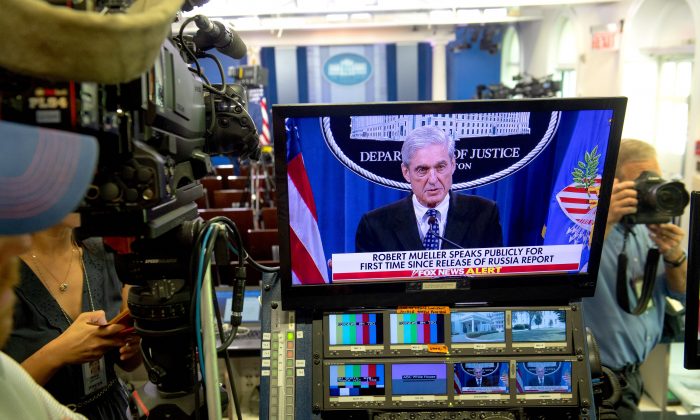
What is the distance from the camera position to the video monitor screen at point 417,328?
126 cm

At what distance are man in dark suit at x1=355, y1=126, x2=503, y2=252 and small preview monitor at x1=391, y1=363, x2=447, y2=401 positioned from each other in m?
0.27

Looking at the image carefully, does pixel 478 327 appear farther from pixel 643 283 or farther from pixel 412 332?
pixel 643 283

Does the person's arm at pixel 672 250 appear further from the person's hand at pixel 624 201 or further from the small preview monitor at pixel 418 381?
the small preview monitor at pixel 418 381

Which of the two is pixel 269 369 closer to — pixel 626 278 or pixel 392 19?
pixel 626 278

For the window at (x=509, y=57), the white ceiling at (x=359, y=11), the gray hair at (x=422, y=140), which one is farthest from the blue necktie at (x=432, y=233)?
the window at (x=509, y=57)

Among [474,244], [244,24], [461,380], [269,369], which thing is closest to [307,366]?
[269,369]

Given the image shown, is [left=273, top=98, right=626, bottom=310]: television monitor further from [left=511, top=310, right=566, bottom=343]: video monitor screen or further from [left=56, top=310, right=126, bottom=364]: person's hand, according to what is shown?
[left=56, top=310, right=126, bottom=364]: person's hand

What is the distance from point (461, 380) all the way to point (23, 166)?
1.00 m

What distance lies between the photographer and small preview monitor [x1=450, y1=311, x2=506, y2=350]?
126cm

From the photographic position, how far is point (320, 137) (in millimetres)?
1163

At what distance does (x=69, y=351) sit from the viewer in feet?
4.55

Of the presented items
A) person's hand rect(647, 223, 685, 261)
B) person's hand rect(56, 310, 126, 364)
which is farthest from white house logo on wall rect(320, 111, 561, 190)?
person's hand rect(647, 223, 685, 261)

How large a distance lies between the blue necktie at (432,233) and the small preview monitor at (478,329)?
16cm

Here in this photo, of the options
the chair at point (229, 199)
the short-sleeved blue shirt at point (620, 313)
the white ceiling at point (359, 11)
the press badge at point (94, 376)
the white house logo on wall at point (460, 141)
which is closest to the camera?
the white house logo on wall at point (460, 141)
